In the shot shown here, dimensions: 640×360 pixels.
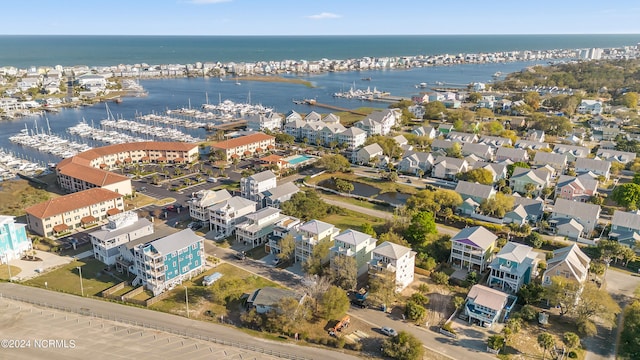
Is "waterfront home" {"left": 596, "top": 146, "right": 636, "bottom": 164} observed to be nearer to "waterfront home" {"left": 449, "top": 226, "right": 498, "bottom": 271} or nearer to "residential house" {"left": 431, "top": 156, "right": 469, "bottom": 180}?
"residential house" {"left": 431, "top": 156, "right": 469, "bottom": 180}

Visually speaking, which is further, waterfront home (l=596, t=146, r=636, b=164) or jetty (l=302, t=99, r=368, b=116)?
jetty (l=302, t=99, r=368, b=116)

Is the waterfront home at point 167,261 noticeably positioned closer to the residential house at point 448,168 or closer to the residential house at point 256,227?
the residential house at point 256,227

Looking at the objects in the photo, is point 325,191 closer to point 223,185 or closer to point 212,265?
point 223,185

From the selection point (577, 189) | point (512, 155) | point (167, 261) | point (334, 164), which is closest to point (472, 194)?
point (577, 189)

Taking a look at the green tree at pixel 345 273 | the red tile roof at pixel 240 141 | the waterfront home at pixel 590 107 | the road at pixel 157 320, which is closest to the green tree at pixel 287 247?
the green tree at pixel 345 273

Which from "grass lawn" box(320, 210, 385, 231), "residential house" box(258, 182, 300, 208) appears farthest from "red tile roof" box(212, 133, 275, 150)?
"grass lawn" box(320, 210, 385, 231)

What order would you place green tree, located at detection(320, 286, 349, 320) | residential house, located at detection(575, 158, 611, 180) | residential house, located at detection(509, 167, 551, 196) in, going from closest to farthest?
1. green tree, located at detection(320, 286, 349, 320)
2. residential house, located at detection(509, 167, 551, 196)
3. residential house, located at detection(575, 158, 611, 180)

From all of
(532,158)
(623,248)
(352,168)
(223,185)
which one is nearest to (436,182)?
(352,168)

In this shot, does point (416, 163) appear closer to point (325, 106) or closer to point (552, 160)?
point (552, 160)
